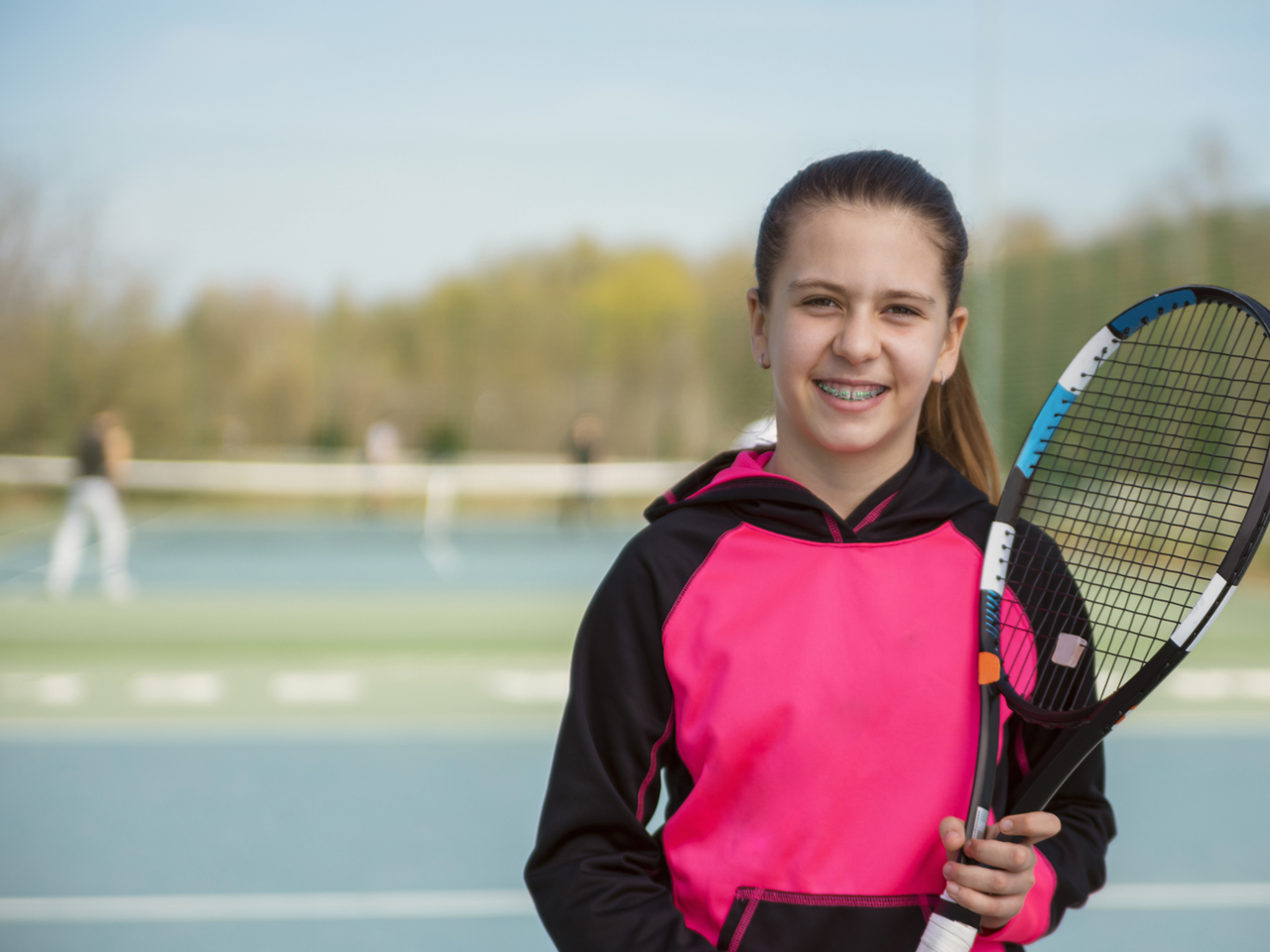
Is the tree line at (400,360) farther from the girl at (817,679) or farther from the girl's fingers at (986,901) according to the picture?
the girl's fingers at (986,901)

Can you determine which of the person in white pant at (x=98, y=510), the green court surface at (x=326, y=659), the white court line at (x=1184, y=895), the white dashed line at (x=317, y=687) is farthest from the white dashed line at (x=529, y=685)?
the person in white pant at (x=98, y=510)

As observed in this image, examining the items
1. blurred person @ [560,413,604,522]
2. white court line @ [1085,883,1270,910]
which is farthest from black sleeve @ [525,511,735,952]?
blurred person @ [560,413,604,522]

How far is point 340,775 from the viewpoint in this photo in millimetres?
4301

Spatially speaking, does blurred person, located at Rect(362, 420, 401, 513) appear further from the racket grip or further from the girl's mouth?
the racket grip

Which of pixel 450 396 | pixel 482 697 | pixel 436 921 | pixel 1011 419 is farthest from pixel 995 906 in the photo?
pixel 450 396

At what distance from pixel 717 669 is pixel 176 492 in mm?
14840

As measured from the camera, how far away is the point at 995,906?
3.60ft

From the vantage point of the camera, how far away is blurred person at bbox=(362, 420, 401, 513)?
14.4m

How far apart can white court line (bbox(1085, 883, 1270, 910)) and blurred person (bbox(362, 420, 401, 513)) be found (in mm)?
11938

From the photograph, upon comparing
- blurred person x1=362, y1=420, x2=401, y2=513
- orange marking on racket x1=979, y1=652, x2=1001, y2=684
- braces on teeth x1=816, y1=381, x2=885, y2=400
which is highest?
braces on teeth x1=816, y1=381, x2=885, y2=400

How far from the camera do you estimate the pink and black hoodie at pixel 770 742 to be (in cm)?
111

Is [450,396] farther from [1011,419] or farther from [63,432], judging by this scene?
[1011,419]

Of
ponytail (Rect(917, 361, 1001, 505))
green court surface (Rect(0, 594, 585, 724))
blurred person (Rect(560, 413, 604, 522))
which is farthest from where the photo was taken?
blurred person (Rect(560, 413, 604, 522))

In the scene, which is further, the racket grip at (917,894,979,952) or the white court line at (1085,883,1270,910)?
the white court line at (1085,883,1270,910)
